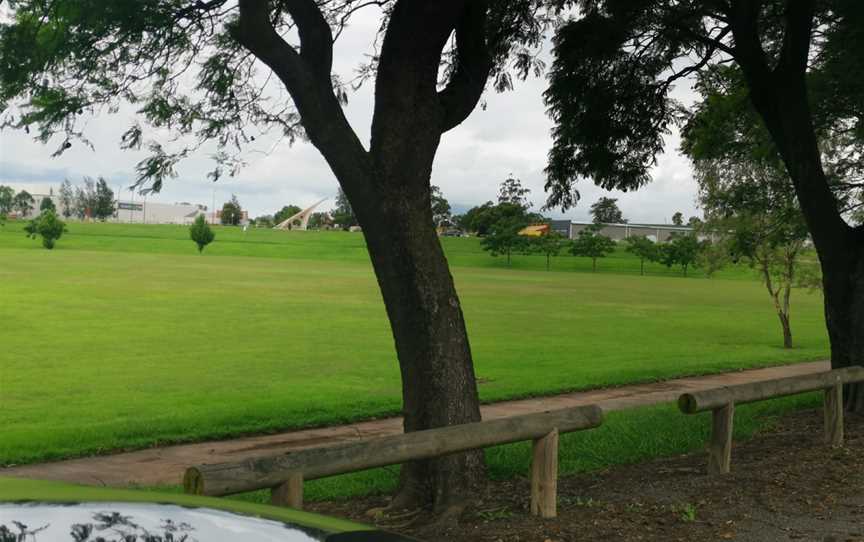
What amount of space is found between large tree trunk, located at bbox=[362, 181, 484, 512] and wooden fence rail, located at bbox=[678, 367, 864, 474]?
196 cm

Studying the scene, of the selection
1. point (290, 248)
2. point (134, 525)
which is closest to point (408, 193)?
point (134, 525)

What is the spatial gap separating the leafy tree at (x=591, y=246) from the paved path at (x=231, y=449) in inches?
3155

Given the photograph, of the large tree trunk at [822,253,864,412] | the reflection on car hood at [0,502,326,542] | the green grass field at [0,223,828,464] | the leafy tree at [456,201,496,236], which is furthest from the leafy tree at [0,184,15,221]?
the reflection on car hood at [0,502,326,542]

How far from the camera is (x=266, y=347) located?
74.5ft

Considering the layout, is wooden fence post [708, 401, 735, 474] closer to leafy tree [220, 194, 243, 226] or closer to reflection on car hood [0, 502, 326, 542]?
reflection on car hood [0, 502, 326, 542]

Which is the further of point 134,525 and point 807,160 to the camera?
point 807,160

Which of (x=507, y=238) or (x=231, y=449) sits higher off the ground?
(x=507, y=238)

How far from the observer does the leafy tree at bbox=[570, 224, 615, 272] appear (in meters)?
96.6

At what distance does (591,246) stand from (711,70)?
83936 mm

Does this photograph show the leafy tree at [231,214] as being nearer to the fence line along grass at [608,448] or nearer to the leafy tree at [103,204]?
the leafy tree at [103,204]

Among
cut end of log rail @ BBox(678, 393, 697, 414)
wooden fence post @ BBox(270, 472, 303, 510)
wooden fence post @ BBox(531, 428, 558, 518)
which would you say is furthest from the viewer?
cut end of log rail @ BBox(678, 393, 697, 414)

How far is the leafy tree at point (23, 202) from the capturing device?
15212cm

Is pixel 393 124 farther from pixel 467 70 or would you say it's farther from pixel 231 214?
pixel 231 214

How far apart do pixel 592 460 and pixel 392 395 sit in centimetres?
593
